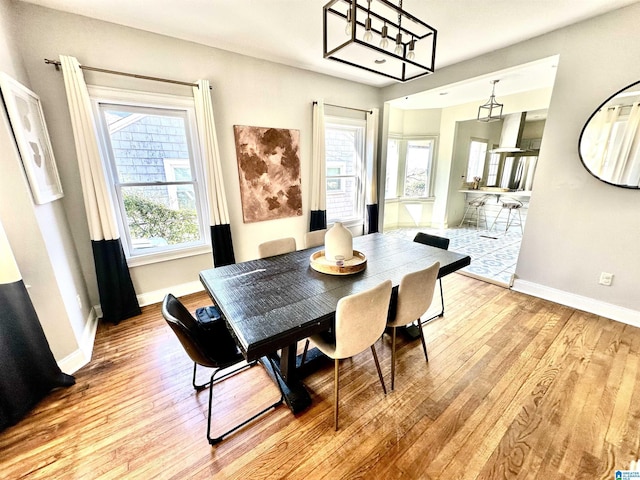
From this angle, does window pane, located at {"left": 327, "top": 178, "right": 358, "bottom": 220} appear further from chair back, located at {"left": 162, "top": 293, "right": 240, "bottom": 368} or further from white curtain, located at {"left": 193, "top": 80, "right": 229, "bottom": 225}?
chair back, located at {"left": 162, "top": 293, "right": 240, "bottom": 368}

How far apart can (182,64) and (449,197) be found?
558 centimetres

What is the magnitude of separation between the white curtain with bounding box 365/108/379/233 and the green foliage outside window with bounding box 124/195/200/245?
274 centimetres

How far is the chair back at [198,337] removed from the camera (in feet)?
3.82

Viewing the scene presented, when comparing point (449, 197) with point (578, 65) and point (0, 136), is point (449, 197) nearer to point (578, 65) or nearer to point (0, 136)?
point (578, 65)

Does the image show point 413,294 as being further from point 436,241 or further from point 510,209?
point 510,209

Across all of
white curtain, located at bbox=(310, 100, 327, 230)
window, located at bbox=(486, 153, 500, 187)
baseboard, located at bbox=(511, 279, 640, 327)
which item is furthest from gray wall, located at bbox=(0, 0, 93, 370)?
window, located at bbox=(486, 153, 500, 187)

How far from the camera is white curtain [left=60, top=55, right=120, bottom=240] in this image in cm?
204

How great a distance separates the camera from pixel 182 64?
2549mm

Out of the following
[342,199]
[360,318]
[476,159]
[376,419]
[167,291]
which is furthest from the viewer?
[476,159]

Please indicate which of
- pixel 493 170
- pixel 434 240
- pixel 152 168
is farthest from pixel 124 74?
pixel 493 170

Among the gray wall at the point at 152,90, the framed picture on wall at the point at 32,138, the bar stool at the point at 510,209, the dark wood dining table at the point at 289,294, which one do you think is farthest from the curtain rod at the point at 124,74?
the bar stool at the point at 510,209

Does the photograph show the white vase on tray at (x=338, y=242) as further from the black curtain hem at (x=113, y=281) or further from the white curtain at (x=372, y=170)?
the white curtain at (x=372, y=170)

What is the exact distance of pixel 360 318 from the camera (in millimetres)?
1312

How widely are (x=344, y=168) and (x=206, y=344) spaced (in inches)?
134
